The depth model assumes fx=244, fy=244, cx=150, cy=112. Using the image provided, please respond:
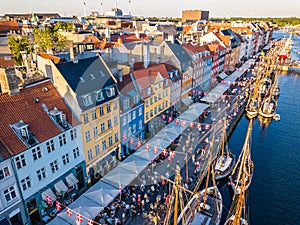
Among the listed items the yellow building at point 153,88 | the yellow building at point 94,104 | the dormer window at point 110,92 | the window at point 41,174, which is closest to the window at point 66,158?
the yellow building at point 94,104

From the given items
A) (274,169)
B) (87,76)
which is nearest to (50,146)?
(87,76)

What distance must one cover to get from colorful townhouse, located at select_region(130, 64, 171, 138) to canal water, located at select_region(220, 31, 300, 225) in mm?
18008

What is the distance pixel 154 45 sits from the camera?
64.6m

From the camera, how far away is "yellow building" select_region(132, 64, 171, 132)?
47719mm

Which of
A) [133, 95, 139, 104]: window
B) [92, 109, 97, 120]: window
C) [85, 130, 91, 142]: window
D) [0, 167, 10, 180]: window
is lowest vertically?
[85, 130, 91, 142]: window

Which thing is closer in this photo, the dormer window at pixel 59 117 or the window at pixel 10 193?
the window at pixel 10 193

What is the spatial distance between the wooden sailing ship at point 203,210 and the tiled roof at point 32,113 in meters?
19.0

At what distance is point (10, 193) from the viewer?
26781 millimetres

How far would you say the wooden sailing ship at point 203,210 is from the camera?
3058 centimetres

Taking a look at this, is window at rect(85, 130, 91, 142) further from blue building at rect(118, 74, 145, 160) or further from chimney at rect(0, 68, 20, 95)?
chimney at rect(0, 68, 20, 95)

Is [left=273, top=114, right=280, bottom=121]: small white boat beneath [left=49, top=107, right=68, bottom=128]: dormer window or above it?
beneath

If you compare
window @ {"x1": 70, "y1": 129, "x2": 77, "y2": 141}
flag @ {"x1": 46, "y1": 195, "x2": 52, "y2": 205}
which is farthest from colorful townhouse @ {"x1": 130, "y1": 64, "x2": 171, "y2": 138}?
flag @ {"x1": 46, "y1": 195, "x2": 52, "y2": 205}

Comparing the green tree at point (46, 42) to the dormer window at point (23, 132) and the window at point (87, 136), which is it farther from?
the dormer window at point (23, 132)

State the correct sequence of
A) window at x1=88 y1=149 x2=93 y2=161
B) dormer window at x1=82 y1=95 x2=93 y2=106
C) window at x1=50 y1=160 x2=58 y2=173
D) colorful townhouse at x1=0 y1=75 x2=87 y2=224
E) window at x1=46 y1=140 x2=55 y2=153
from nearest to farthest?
colorful townhouse at x1=0 y1=75 x2=87 y2=224
window at x1=46 y1=140 x2=55 y2=153
window at x1=50 y1=160 x2=58 y2=173
dormer window at x1=82 y1=95 x2=93 y2=106
window at x1=88 y1=149 x2=93 y2=161
